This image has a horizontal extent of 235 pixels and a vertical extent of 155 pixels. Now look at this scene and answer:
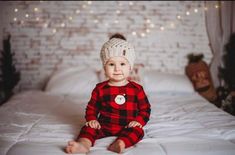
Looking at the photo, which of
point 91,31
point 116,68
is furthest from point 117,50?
point 91,31

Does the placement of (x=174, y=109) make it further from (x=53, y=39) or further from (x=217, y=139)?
(x=53, y=39)

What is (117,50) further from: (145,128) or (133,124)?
(145,128)

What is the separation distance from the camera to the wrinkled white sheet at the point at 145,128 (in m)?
1.50

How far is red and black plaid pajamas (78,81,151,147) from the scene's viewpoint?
5.69ft

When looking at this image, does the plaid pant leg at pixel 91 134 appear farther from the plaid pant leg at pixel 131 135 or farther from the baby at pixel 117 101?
the plaid pant leg at pixel 131 135

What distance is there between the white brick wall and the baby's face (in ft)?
7.17

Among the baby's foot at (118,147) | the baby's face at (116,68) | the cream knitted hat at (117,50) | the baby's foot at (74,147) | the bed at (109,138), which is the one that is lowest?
the bed at (109,138)

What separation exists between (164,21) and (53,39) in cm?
150

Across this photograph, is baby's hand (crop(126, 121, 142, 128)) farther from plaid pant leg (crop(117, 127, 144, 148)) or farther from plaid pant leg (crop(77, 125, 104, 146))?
plaid pant leg (crop(77, 125, 104, 146))

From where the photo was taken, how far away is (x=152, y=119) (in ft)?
7.18

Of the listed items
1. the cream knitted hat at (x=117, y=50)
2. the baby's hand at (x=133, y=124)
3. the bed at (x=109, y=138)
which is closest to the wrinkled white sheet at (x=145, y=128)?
the bed at (x=109, y=138)

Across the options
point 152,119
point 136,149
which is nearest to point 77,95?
point 152,119

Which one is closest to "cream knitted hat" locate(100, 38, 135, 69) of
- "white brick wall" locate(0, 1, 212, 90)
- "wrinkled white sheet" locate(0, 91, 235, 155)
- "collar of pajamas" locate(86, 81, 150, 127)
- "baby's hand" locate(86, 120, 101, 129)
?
"collar of pajamas" locate(86, 81, 150, 127)

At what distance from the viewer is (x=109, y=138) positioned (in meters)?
1.69
